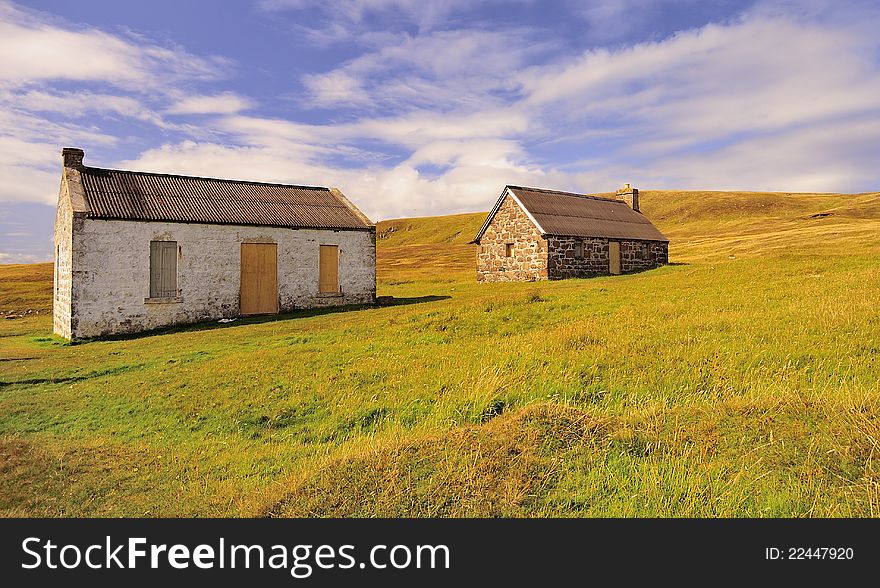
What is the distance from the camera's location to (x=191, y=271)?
918 inches

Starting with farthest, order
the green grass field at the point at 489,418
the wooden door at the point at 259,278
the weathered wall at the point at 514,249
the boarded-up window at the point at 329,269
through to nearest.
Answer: the weathered wall at the point at 514,249 → the boarded-up window at the point at 329,269 → the wooden door at the point at 259,278 → the green grass field at the point at 489,418

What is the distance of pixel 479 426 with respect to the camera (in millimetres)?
6902

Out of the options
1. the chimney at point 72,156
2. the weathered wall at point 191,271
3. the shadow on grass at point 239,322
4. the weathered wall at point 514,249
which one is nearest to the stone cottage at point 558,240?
the weathered wall at point 514,249

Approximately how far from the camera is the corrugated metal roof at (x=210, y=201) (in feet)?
74.5

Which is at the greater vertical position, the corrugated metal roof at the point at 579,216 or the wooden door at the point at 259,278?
the corrugated metal roof at the point at 579,216

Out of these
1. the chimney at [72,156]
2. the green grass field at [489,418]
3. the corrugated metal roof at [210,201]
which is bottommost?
the green grass field at [489,418]

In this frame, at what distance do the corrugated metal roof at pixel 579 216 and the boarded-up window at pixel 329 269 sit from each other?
14902mm

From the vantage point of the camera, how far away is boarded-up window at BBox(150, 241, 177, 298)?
73.9 feet

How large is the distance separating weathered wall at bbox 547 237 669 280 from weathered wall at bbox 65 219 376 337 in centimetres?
1386

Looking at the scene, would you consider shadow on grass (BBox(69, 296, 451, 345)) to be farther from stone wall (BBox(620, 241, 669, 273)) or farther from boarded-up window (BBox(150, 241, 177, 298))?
stone wall (BBox(620, 241, 669, 273))

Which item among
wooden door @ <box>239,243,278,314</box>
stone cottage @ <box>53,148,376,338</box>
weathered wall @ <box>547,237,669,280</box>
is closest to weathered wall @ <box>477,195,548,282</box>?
weathered wall @ <box>547,237,669,280</box>

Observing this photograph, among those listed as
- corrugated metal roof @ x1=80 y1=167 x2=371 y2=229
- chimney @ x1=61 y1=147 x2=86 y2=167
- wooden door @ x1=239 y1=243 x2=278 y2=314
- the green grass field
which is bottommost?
the green grass field

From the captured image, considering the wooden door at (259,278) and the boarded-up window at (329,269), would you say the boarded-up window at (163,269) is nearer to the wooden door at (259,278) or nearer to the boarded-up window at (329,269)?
the wooden door at (259,278)
